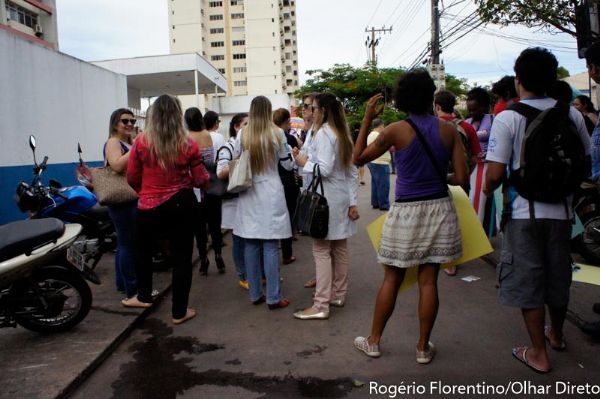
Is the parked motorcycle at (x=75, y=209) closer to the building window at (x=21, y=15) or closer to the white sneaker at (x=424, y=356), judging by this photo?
the white sneaker at (x=424, y=356)

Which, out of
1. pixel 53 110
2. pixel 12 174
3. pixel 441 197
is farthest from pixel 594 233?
pixel 53 110

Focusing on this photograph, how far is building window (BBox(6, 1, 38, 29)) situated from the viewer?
Result: 3601 cm

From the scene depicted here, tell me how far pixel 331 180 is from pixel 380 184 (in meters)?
6.04

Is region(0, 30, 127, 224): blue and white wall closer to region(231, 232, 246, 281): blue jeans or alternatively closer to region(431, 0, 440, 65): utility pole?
region(231, 232, 246, 281): blue jeans

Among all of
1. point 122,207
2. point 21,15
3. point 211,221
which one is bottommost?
point 211,221

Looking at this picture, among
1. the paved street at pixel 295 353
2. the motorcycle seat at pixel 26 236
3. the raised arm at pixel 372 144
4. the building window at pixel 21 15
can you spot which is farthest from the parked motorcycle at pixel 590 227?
the building window at pixel 21 15

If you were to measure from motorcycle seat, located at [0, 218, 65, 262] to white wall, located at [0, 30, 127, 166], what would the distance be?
4.11 metres

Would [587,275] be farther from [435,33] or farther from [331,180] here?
[435,33]

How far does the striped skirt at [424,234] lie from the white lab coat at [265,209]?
142 centimetres

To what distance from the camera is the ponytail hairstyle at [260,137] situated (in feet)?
13.9

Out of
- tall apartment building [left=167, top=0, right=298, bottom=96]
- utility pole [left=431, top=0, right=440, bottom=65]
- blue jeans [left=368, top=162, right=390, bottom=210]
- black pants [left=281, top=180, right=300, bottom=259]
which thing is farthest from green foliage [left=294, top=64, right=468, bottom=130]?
tall apartment building [left=167, top=0, right=298, bottom=96]

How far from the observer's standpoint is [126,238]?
442 cm

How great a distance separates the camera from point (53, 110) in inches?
337

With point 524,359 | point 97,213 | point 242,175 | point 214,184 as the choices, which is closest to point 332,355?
point 524,359
